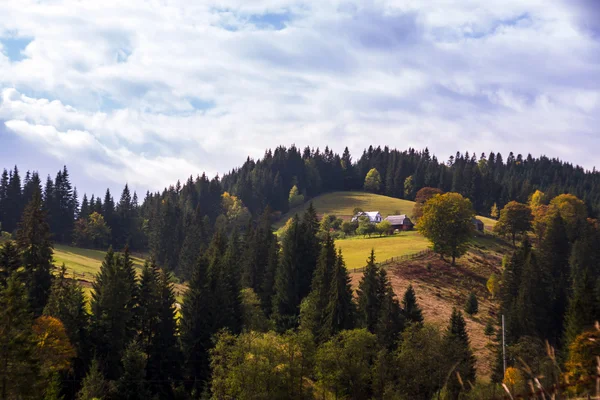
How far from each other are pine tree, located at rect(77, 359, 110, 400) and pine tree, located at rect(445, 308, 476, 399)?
29.7 metres

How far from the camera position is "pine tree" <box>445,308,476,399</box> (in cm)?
4858

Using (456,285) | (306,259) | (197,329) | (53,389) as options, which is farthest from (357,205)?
(53,389)

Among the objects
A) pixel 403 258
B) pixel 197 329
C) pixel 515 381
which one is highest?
pixel 403 258

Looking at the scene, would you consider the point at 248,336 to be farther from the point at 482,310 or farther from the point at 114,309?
the point at 482,310

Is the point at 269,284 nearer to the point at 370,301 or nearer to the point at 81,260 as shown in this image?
the point at 370,301

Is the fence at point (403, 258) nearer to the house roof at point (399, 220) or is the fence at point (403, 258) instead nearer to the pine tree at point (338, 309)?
the pine tree at point (338, 309)

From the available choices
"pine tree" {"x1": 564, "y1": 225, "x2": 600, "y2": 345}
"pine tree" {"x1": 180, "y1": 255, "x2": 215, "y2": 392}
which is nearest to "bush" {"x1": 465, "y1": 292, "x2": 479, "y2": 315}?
"pine tree" {"x1": 564, "y1": 225, "x2": 600, "y2": 345}

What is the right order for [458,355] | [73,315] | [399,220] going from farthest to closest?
[399,220] → [73,315] → [458,355]

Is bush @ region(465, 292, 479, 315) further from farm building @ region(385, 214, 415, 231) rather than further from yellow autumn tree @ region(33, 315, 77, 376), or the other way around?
farm building @ region(385, 214, 415, 231)

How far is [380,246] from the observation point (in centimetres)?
11294

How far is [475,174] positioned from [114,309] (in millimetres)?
149605

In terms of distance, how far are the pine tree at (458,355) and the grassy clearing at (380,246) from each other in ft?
122

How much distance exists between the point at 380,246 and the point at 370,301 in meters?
48.1

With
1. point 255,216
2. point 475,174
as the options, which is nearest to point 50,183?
point 255,216
